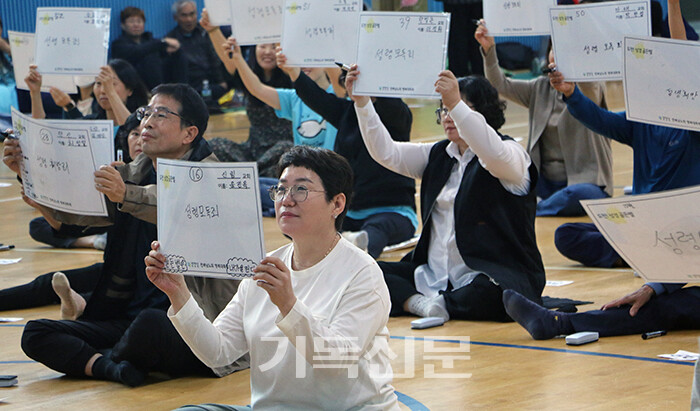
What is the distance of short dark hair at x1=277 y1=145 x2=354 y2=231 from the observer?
3162mm

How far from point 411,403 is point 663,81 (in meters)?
1.87

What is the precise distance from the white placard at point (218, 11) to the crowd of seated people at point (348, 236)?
69mm

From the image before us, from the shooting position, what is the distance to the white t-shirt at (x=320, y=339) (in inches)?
113

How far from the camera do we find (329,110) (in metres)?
6.51

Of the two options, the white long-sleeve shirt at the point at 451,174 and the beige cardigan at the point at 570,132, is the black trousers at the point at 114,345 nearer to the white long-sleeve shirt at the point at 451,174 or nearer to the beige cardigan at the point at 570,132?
the white long-sleeve shirt at the point at 451,174

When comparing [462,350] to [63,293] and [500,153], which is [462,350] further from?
[63,293]

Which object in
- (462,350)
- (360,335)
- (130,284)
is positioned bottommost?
(462,350)

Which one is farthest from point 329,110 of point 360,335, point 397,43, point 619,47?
point 360,335

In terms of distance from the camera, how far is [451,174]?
17.7ft

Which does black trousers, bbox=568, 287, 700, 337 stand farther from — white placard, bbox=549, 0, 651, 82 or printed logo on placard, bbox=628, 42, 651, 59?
white placard, bbox=549, 0, 651, 82

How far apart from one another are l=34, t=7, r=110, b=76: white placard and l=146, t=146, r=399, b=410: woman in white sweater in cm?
392

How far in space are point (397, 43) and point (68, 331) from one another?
229cm

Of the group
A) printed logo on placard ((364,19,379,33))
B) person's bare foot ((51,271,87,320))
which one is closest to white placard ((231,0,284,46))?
printed logo on placard ((364,19,379,33))

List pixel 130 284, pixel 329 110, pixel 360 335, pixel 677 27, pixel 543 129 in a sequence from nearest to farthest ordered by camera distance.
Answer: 1. pixel 360 335
2. pixel 130 284
3. pixel 677 27
4. pixel 329 110
5. pixel 543 129
